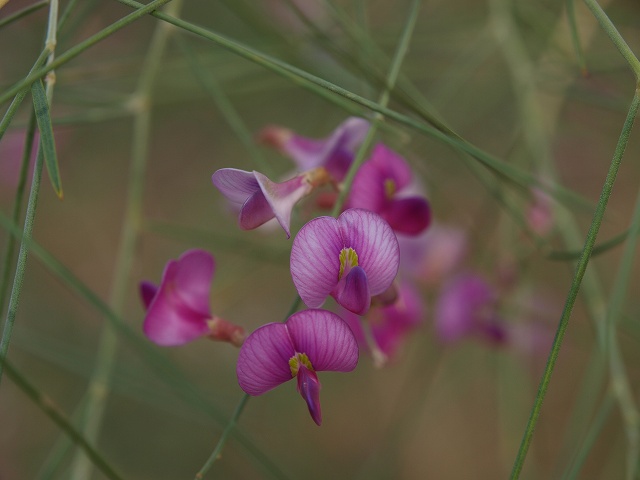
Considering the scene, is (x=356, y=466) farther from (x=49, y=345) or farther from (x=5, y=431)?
(x=49, y=345)

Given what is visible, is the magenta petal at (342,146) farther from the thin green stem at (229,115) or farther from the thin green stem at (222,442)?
the thin green stem at (222,442)

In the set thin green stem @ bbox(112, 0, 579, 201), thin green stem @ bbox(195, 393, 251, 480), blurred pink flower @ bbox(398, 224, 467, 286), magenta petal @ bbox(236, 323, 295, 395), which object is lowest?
thin green stem @ bbox(195, 393, 251, 480)

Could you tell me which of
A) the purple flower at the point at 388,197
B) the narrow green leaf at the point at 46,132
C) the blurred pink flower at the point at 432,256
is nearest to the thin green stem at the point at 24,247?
the narrow green leaf at the point at 46,132

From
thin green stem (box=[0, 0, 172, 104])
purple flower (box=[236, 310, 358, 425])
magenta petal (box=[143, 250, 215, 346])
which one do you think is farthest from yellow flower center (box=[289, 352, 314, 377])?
thin green stem (box=[0, 0, 172, 104])

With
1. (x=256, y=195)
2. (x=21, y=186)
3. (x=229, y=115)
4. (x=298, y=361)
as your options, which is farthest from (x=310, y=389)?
(x=229, y=115)

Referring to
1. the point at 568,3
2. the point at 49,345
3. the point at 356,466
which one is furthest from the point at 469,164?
the point at 356,466

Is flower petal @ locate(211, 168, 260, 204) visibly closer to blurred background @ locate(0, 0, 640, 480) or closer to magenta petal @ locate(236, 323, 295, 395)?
magenta petal @ locate(236, 323, 295, 395)
